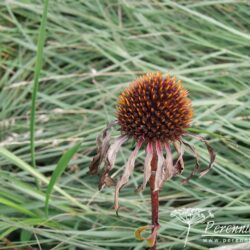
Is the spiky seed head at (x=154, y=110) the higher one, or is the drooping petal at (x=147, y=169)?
the spiky seed head at (x=154, y=110)

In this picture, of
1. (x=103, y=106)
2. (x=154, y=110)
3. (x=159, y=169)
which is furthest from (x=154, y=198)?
(x=103, y=106)

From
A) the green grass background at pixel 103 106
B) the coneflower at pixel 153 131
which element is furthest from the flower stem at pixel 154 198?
the green grass background at pixel 103 106

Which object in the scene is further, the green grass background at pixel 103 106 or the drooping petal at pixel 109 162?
the green grass background at pixel 103 106

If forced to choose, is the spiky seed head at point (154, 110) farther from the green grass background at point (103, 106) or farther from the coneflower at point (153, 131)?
the green grass background at point (103, 106)

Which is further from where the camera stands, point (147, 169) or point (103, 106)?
point (103, 106)

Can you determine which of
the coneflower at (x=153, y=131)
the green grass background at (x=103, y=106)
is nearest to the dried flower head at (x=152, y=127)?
the coneflower at (x=153, y=131)

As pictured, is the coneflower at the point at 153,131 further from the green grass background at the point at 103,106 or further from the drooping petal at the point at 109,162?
the green grass background at the point at 103,106

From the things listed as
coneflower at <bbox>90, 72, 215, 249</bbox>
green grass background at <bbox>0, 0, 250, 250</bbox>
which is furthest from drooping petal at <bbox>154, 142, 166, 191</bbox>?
green grass background at <bbox>0, 0, 250, 250</bbox>

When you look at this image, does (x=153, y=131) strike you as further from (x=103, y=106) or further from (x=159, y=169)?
(x=103, y=106)
